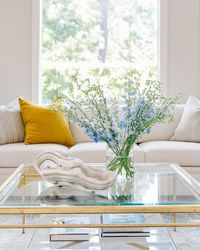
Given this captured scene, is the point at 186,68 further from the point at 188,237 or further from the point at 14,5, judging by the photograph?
the point at 188,237

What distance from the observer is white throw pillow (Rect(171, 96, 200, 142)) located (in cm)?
418

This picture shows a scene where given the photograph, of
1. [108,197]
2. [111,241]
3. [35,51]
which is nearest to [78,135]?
[35,51]

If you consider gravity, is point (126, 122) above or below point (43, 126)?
above

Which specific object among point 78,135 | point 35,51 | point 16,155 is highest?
point 35,51

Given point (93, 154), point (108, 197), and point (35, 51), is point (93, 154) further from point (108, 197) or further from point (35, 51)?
point (35, 51)

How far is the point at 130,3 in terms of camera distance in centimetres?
523

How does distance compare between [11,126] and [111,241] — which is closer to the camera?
[111,241]

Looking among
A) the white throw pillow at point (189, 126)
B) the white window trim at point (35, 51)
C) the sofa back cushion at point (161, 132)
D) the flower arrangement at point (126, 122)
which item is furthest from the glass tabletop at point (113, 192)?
the white window trim at point (35, 51)

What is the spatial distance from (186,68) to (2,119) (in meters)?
2.14

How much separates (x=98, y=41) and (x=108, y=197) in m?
3.34

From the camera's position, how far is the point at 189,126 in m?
4.21

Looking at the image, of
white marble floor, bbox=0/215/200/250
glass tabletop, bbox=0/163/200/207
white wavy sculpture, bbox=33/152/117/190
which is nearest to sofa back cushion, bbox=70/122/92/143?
white marble floor, bbox=0/215/200/250

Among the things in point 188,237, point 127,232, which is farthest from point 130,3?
point 127,232

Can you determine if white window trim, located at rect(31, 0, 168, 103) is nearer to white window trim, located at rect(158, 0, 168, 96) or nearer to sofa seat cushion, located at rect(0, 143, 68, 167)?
white window trim, located at rect(158, 0, 168, 96)
